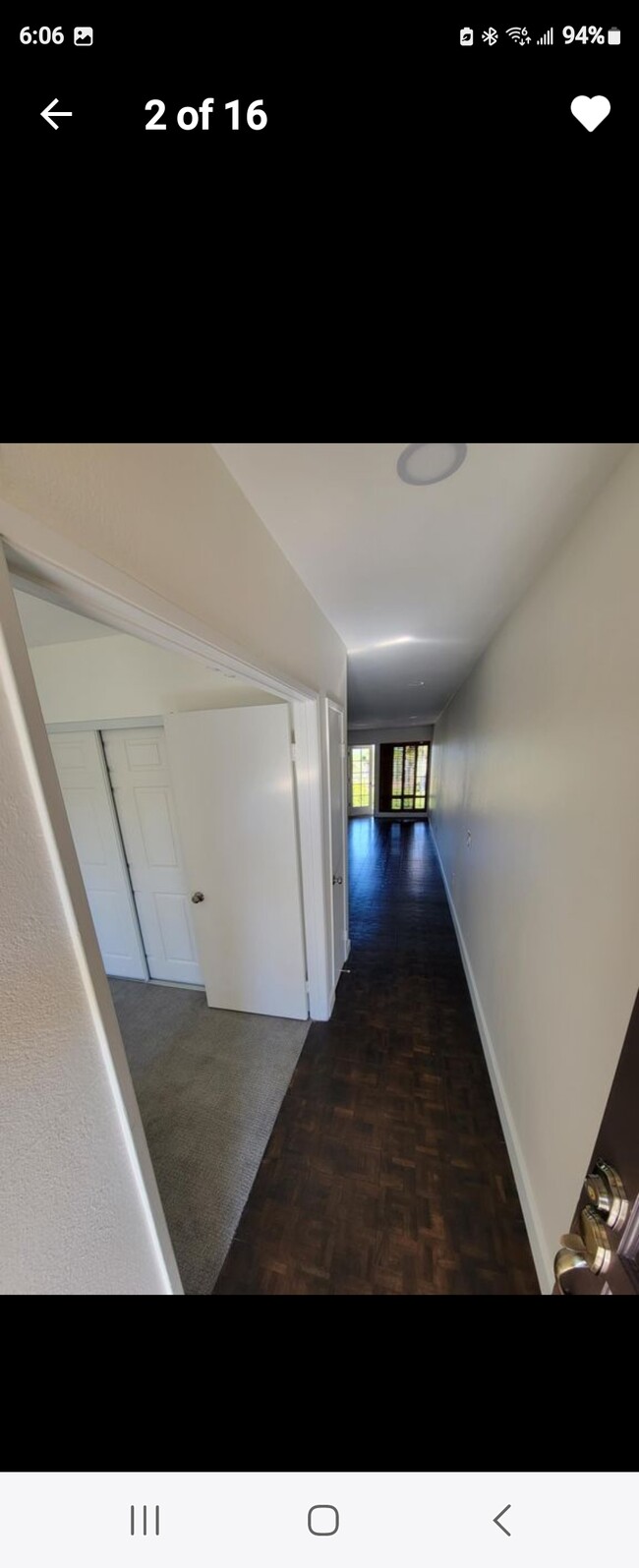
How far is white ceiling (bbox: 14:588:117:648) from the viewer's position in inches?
59.8

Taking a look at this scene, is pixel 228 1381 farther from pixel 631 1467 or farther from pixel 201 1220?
pixel 201 1220

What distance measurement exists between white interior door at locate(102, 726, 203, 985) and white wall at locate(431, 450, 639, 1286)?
1945mm

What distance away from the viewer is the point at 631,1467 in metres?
0.49

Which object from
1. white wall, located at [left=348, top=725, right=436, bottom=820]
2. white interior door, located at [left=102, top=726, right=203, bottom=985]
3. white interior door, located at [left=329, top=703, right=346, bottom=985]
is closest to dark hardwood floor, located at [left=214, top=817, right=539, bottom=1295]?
white interior door, located at [left=329, top=703, right=346, bottom=985]

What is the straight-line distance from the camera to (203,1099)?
1846mm
